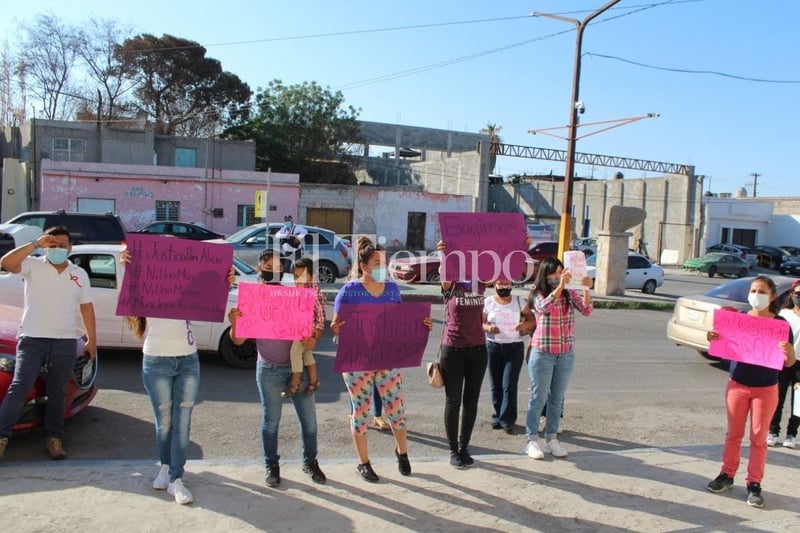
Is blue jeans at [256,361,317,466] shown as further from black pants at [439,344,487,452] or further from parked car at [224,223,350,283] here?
parked car at [224,223,350,283]

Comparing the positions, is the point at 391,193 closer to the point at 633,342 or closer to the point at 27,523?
the point at 633,342

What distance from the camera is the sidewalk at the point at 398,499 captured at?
4016mm

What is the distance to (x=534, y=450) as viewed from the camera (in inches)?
211

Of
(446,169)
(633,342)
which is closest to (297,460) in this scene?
(633,342)

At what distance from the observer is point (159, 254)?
448 centimetres

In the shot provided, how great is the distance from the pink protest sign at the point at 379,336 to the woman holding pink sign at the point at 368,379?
2.2 inches

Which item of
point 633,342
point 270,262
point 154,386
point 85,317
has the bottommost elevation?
point 633,342

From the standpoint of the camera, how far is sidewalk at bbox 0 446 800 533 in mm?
4016

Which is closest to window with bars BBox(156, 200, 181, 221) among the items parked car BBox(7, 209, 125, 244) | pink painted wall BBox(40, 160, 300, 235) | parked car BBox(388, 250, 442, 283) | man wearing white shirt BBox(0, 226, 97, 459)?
pink painted wall BBox(40, 160, 300, 235)

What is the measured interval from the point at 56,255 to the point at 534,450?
416 centimetres

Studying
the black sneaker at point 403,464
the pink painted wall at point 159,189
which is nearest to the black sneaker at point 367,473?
the black sneaker at point 403,464

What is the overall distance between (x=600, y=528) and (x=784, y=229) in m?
54.0

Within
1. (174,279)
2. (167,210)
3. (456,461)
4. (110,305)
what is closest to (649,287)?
(110,305)

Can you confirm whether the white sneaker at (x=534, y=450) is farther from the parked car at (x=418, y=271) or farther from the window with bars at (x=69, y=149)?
the window with bars at (x=69, y=149)
